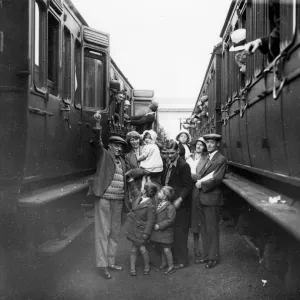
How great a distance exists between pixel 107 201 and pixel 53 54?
1883 mm

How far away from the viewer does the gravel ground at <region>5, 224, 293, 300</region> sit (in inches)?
174

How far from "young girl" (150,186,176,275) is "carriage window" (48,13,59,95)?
183 cm

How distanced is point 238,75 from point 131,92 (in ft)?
37.6

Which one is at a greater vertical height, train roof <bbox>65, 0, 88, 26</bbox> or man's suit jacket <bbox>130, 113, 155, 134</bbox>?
train roof <bbox>65, 0, 88, 26</bbox>

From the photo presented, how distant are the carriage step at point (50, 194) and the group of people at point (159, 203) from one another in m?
0.34

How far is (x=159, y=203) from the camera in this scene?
542cm

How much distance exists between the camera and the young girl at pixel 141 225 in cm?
520

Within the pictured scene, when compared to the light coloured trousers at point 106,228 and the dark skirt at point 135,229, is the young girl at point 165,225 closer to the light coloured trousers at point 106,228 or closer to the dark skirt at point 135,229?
the dark skirt at point 135,229

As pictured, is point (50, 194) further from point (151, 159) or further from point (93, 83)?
point (93, 83)

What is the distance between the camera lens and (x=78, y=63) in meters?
6.82

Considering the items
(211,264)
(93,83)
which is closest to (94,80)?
(93,83)

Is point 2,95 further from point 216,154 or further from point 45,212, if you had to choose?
point 216,154

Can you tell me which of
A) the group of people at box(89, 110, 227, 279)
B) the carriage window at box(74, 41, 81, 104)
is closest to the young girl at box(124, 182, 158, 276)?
the group of people at box(89, 110, 227, 279)

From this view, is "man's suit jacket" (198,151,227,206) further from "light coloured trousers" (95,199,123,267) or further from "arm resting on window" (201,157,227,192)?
Result: "light coloured trousers" (95,199,123,267)
